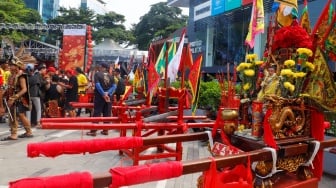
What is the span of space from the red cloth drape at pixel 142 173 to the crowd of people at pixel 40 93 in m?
5.42

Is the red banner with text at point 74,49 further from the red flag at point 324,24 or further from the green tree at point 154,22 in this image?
the green tree at point 154,22

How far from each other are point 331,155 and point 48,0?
5141 centimetres

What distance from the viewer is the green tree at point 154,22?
1759 inches

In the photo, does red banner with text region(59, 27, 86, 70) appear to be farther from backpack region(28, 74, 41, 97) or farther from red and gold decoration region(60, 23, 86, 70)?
backpack region(28, 74, 41, 97)

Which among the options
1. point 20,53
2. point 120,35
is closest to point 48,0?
point 120,35

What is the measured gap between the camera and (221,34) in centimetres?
2125

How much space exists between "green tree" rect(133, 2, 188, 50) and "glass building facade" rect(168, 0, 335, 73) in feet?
65.3

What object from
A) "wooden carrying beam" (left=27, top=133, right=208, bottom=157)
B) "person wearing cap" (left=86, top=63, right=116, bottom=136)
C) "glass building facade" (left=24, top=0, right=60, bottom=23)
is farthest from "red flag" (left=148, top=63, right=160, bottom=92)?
"glass building facade" (left=24, top=0, right=60, bottom=23)

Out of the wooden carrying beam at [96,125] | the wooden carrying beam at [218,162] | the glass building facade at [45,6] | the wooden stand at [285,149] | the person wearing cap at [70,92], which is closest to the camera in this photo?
the wooden carrying beam at [218,162]

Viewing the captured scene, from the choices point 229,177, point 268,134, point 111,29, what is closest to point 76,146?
point 229,177

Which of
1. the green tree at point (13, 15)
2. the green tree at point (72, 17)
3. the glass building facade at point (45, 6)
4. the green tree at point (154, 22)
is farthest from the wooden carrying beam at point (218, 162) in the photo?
the glass building facade at point (45, 6)

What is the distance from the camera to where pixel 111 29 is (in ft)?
133

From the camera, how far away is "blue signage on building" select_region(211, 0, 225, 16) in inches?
786

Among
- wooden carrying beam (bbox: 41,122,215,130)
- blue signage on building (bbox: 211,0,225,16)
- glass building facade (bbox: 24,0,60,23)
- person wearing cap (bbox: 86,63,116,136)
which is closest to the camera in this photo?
wooden carrying beam (bbox: 41,122,215,130)
